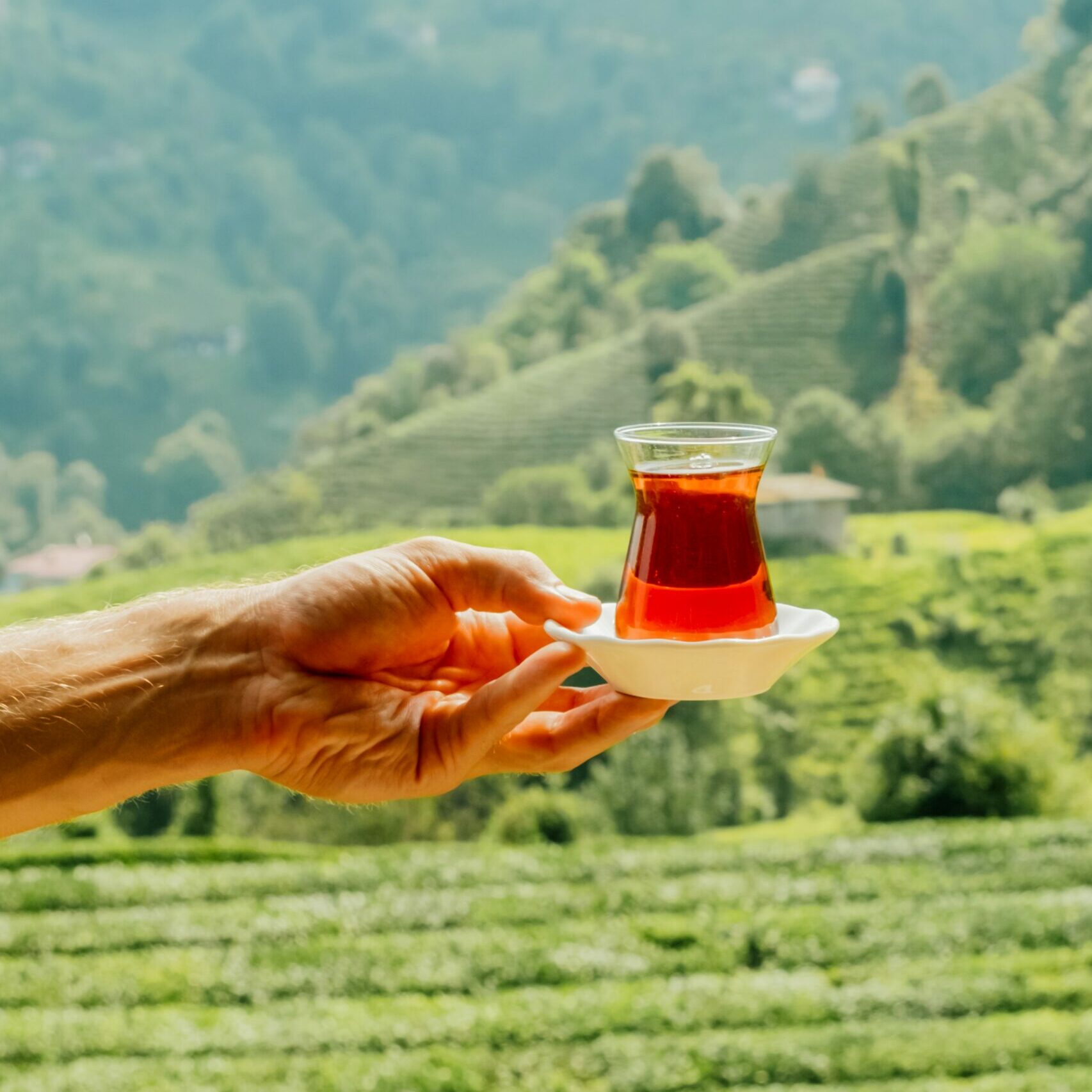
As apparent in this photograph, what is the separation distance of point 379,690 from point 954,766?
566 cm

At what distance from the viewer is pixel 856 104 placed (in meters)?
10.2

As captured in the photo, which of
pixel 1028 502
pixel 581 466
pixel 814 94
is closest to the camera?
pixel 1028 502

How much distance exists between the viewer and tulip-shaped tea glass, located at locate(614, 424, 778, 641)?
130cm

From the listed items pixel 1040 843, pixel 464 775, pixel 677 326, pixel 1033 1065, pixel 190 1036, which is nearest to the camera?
pixel 464 775

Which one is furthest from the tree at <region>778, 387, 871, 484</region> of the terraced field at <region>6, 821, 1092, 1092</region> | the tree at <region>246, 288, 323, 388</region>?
the tree at <region>246, 288, 323, 388</region>

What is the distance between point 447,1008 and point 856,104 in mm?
8315

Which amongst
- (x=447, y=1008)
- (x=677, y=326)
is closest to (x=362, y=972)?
(x=447, y=1008)

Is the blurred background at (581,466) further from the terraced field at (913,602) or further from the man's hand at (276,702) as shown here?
the man's hand at (276,702)

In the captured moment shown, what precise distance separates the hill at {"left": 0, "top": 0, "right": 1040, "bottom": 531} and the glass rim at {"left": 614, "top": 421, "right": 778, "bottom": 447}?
909 centimetres

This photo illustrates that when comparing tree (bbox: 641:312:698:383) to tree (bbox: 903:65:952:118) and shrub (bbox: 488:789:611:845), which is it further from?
shrub (bbox: 488:789:611:845)

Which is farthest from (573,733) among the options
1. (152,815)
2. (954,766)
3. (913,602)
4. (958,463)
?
(958,463)

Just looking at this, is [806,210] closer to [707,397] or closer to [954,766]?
[707,397]

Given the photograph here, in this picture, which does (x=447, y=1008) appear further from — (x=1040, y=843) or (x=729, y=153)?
(x=729, y=153)

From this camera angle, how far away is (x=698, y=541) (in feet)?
4.34
